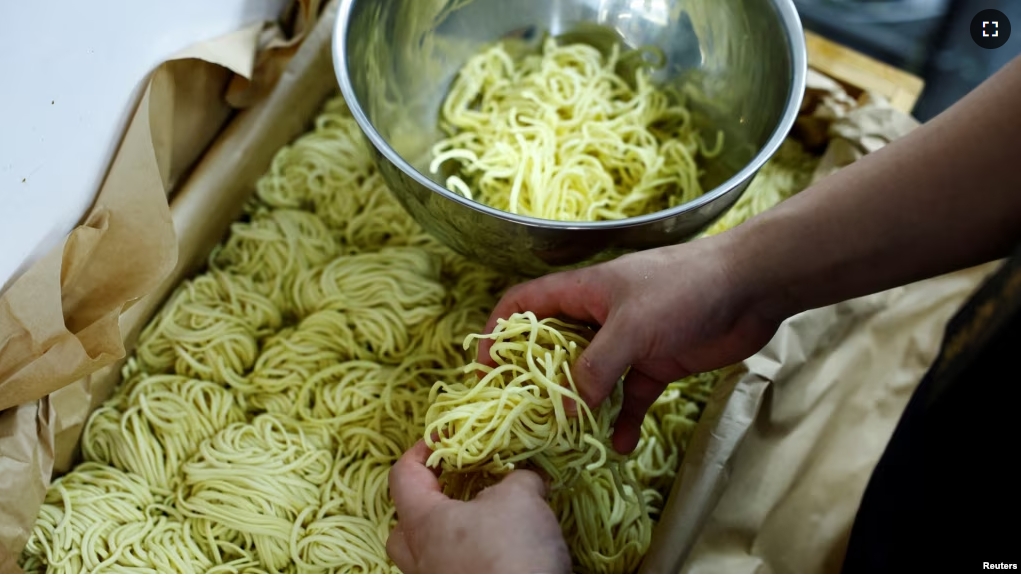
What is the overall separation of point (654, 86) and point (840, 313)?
435 mm

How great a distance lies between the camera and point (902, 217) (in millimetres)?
725

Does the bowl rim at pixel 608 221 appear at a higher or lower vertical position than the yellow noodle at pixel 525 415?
higher

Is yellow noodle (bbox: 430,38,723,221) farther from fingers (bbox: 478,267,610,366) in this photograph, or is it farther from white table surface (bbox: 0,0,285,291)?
white table surface (bbox: 0,0,285,291)

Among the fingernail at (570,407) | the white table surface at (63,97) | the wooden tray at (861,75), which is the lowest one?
the fingernail at (570,407)

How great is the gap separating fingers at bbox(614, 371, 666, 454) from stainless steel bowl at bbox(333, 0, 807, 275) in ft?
0.51

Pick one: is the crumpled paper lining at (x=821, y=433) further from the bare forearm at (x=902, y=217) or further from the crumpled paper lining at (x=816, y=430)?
Result: the bare forearm at (x=902, y=217)

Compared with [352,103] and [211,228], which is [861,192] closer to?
[352,103]

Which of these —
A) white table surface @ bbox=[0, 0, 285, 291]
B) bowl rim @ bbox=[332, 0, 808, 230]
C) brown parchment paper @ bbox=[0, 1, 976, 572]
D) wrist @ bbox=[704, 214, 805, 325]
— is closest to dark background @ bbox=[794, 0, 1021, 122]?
brown parchment paper @ bbox=[0, 1, 976, 572]

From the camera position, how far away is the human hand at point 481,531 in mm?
712

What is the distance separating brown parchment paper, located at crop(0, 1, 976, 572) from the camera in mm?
922

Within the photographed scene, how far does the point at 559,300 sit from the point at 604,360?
99 millimetres

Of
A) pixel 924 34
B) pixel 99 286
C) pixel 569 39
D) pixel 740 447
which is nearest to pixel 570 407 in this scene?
pixel 740 447

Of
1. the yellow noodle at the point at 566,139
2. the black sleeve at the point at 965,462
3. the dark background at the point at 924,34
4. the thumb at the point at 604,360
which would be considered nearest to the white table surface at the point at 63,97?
the yellow noodle at the point at 566,139

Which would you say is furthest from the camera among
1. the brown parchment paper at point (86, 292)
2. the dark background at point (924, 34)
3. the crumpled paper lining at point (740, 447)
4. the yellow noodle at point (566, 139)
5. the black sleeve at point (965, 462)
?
the dark background at point (924, 34)
